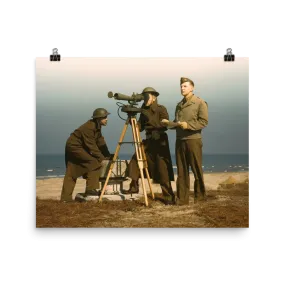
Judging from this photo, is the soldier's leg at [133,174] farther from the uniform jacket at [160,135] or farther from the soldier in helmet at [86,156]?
the soldier in helmet at [86,156]

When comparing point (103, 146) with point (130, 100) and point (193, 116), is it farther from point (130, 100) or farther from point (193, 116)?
point (193, 116)

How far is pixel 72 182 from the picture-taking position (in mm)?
10359

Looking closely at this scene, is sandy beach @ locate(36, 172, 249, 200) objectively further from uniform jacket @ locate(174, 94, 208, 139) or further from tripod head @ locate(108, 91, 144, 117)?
tripod head @ locate(108, 91, 144, 117)

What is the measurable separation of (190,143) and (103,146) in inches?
59.0

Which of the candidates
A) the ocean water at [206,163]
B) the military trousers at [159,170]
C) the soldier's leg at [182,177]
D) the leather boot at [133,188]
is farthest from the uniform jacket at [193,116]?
the leather boot at [133,188]

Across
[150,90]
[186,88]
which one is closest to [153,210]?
[150,90]

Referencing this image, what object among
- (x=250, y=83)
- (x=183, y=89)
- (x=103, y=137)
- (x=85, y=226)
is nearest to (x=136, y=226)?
(x=85, y=226)

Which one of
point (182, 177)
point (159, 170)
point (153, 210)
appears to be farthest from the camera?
point (159, 170)

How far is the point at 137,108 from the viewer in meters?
10.2

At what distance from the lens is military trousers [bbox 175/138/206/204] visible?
10.2 metres

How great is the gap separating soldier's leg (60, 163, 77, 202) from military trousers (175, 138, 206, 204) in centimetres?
182

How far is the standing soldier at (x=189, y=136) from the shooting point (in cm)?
1016

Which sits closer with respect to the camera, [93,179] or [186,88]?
[186,88]

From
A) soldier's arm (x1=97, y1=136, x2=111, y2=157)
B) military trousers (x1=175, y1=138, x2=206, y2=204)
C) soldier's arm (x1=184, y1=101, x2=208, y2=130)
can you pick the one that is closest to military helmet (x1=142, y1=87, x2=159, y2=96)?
soldier's arm (x1=184, y1=101, x2=208, y2=130)
